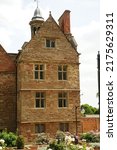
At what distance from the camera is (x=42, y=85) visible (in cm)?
2733

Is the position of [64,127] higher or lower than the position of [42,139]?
higher

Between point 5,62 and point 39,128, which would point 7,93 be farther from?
point 39,128

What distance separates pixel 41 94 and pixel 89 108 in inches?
2290

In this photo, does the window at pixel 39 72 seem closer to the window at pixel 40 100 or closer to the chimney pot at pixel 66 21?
the window at pixel 40 100

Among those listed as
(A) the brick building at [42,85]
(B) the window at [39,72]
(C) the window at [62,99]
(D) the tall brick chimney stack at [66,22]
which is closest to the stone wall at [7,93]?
(A) the brick building at [42,85]

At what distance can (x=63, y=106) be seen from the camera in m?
28.0

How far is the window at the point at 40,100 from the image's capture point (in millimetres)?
27359

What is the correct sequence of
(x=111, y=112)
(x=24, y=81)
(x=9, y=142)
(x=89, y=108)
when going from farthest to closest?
(x=89, y=108) → (x=24, y=81) → (x=9, y=142) → (x=111, y=112)

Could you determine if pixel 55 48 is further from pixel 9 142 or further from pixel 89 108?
pixel 89 108

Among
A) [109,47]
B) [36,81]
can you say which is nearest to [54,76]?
[36,81]

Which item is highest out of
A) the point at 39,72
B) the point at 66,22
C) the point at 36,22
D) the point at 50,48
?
the point at 36,22

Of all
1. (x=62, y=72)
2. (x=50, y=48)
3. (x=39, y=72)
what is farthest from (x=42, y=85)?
(x=50, y=48)

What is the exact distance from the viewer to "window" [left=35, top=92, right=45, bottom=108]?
27359 mm

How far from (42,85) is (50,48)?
3.08m
